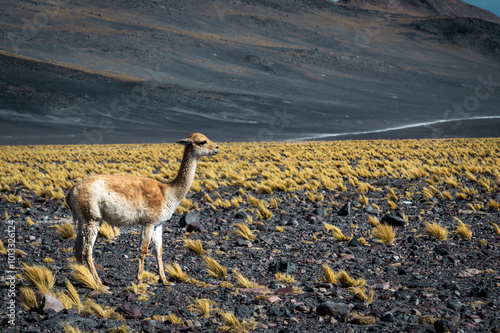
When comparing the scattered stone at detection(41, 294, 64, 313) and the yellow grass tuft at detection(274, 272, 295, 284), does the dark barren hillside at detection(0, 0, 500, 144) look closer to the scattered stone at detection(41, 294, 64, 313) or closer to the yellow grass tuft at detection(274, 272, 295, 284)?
the yellow grass tuft at detection(274, 272, 295, 284)

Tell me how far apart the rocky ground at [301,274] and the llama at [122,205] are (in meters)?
0.39

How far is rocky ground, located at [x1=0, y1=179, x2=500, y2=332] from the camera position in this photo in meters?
3.23

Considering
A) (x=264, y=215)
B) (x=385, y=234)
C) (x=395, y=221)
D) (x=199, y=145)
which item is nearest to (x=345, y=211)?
(x=395, y=221)

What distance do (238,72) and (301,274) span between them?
92.7m

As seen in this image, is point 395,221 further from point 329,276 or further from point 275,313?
point 275,313

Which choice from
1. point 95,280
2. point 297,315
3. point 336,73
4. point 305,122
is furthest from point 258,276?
point 336,73

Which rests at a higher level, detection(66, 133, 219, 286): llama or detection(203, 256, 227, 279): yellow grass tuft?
detection(66, 133, 219, 286): llama

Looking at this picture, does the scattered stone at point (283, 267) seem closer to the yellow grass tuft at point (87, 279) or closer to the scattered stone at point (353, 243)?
the scattered stone at point (353, 243)

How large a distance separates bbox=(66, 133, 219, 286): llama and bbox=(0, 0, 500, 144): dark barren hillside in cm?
4748

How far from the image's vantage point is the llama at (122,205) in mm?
3898

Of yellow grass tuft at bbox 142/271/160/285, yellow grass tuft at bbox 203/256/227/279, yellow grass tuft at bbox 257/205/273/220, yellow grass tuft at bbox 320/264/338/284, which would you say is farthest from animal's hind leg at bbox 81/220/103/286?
yellow grass tuft at bbox 257/205/273/220

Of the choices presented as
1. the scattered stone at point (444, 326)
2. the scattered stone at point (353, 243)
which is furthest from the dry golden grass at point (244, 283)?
the scattered stone at point (353, 243)

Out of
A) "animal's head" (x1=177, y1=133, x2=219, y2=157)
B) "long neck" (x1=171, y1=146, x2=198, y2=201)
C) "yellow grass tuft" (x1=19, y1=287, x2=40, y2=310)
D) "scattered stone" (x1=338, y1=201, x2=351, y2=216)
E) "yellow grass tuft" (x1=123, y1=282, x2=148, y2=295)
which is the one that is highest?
"animal's head" (x1=177, y1=133, x2=219, y2=157)

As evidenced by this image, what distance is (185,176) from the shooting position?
421 centimetres
